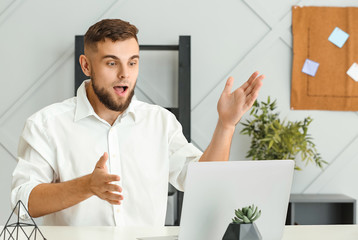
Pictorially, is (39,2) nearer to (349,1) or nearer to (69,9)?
(69,9)

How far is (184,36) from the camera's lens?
3.23 meters

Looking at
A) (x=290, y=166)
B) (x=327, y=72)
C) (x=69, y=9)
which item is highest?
(x=69, y=9)

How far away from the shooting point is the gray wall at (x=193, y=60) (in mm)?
3420

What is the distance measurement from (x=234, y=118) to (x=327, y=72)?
1.88 metres

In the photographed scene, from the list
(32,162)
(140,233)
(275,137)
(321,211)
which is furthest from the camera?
(321,211)

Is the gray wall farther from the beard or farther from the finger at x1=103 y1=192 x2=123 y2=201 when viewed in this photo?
the finger at x1=103 y1=192 x2=123 y2=201

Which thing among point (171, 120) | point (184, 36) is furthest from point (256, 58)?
point (171, 120)

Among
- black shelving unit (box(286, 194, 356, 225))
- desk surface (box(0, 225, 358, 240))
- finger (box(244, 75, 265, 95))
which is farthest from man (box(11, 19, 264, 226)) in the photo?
black shelving unit (box(286, 194, 356, 225))

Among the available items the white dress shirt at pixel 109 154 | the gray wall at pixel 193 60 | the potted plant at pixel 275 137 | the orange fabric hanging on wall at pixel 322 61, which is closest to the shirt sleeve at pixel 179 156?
the white dress shirt at pixel 109 154

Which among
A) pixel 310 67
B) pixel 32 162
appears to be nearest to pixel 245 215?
pixel 32 162

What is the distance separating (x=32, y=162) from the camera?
→ 6.08 feet

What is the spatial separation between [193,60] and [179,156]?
1518mm

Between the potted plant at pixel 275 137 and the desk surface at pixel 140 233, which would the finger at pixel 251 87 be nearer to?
the desk surface at pixel 140 233

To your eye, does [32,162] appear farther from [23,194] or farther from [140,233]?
[140,233]
